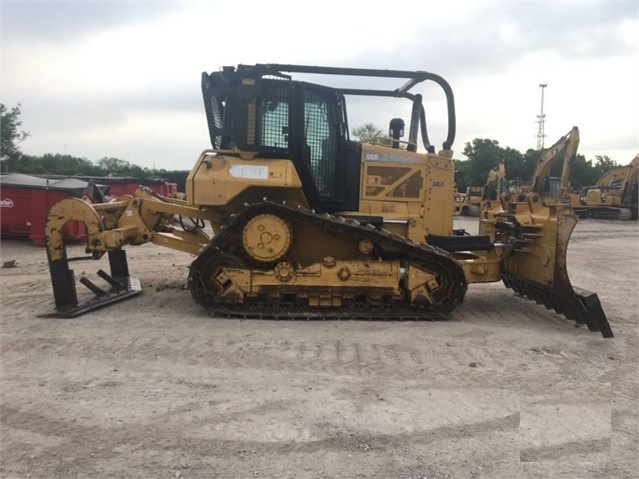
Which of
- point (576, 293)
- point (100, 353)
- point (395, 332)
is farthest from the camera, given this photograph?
point (576, 293)

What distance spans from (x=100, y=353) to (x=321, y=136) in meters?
A: 3.66

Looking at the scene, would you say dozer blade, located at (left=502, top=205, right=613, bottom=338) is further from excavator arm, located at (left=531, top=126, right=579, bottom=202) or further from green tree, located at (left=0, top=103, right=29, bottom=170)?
green tree, located at (left=0, top=103, right=29, bottom=170)

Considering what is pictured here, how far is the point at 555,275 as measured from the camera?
6.50 metres

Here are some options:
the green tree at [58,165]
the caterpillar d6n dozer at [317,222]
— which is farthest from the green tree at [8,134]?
the caterpillar d6n dozer at [317,222]

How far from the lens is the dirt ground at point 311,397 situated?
10.5 ft

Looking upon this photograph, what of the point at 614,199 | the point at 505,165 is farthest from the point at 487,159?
the point at 614,199

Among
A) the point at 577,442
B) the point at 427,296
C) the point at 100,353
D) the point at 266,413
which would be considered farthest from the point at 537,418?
the point at 100,353

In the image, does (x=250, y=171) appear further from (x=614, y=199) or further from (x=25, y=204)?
(x=614, y=199)

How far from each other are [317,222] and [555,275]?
297 centimetres

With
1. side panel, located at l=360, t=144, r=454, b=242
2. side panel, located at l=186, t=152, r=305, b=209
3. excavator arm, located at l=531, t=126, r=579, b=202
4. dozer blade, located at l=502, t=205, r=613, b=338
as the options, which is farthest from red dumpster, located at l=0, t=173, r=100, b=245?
dozer blade, located at l=502, t=205, r=613, b=338

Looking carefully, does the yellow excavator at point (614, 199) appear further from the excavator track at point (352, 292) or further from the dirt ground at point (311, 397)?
the excavator track at point (352, 292)

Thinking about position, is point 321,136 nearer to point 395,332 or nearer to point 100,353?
point 395,332

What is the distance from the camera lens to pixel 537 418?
12.6ft

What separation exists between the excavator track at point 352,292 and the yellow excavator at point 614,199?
2429 cm
